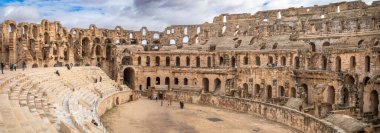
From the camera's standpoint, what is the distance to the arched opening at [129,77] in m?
49.9

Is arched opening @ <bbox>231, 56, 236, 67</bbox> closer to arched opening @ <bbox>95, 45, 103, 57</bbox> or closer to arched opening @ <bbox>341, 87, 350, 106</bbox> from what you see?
arched opening @ <bbox>341, 87, 350, 106</bbox>

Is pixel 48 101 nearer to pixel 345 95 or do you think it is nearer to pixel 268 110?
pixel 268 110

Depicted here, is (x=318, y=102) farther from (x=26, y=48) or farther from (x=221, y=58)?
(x=26, y=48)

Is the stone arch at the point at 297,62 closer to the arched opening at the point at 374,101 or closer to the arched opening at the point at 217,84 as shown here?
the arched opening at the point at 217,84

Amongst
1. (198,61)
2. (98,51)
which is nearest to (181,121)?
(198,61)

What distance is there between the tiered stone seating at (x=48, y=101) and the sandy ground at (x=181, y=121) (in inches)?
95.2

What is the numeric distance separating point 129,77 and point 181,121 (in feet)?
82.3

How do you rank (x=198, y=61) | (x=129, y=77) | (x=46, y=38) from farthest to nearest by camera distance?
(x=129, y=77)
(x=46, y=38)
(x=198, y=61)

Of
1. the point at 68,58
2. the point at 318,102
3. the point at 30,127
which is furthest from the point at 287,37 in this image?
the point at 30,127

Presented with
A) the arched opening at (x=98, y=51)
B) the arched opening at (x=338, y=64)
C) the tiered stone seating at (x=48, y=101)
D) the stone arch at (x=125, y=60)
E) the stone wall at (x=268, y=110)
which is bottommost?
the stone wall at (x=268, y=110)

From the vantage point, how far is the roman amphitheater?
2119 centimetres

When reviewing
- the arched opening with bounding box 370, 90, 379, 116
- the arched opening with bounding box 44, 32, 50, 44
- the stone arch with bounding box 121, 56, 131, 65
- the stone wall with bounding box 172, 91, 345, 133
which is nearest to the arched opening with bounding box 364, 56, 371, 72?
the arched opening with bounding box 370, 90, 379, 116

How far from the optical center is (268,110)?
27844 millimetres

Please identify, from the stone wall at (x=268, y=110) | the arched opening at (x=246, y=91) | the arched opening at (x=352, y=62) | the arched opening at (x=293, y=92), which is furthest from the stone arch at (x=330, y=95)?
the arched opening at (x=246, y=91)
